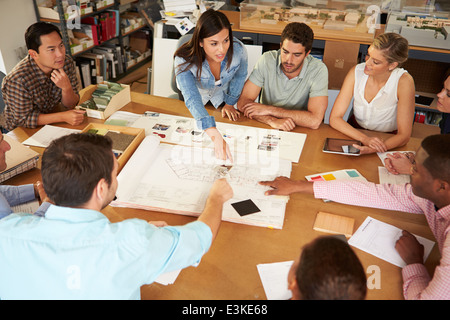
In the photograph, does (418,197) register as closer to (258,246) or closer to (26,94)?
(258,246)

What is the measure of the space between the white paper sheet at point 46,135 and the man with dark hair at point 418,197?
1.13 meters

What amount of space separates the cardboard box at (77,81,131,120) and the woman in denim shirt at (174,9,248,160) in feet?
1.19

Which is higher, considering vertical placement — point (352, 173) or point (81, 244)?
point (81, 244)

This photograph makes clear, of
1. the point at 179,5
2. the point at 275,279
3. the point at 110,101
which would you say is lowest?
the point at 275,279

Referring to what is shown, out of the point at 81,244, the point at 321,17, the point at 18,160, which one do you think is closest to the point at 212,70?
the point at 18,160

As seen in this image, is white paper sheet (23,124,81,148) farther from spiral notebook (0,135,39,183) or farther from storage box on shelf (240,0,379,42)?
storage box on shelf (240,0,379,42)

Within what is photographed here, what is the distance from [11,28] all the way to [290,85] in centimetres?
267

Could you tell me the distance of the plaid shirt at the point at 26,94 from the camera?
2.03 m

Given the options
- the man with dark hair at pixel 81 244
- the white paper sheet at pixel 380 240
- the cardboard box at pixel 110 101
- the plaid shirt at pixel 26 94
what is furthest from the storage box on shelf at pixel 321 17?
the man with dark hair at pixel 81 244

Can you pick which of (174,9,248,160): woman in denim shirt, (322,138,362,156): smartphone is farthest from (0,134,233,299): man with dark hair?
(322,138,362,156): smartphone

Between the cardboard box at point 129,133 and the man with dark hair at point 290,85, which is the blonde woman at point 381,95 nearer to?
the man with dark hair at point 290,85

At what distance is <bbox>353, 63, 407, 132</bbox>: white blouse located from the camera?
2.15 metres

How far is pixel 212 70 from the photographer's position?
A: 2342mm

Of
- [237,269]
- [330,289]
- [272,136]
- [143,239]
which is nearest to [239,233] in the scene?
[237,269]
